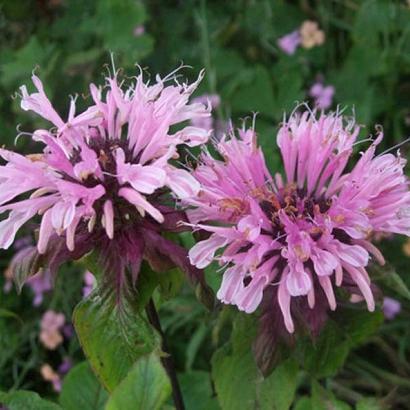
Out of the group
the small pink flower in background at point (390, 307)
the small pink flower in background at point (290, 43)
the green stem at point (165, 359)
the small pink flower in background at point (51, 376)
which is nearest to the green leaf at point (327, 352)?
the green stem at point (165, 359)

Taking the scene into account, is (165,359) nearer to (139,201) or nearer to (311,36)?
(139,201)

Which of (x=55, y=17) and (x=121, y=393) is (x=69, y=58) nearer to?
(x=55, y=17)

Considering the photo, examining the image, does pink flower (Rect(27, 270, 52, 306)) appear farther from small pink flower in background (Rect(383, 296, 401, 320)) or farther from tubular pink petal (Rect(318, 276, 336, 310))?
tubular pink petal (Rect(318, 276, 336, 310))

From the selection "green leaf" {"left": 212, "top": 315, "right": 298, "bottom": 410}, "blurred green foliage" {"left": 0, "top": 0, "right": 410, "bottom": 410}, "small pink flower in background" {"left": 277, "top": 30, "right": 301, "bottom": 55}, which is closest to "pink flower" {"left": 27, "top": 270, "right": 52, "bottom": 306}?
"blurred green foliage" {"left": 0, "top": 0, "right": 410, "bottom": 410}

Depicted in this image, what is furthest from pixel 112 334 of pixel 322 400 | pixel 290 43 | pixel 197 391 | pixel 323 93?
pixel 290 43

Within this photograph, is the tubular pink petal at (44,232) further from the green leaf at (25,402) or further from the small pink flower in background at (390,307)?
the small pink flower in background at (390,307)

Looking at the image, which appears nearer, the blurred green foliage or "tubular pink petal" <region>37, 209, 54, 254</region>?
"tubular pink petal" <region>37, 209, 54, 254</region>

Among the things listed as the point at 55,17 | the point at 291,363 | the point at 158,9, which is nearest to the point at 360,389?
the point at 291,363
